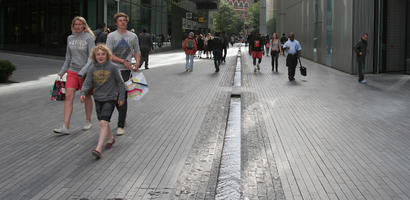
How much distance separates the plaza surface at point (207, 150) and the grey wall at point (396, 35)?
26.5 feet

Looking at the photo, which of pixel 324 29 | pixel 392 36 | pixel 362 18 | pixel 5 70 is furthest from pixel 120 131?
pixel 324 29

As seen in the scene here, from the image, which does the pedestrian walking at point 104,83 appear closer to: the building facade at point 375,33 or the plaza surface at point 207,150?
the plaza surface at point 207,150

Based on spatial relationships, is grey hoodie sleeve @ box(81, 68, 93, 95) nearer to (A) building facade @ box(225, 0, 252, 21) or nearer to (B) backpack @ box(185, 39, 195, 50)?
(B) backpack @ box(185, 39, 195, 50)

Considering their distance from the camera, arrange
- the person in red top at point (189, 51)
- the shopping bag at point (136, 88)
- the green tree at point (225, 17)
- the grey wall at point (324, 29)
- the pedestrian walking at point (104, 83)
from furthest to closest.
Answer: the green tree at point (225, 17) < the person in red top at point (189, 51) < the grey wall at point (324, 29) < the shopping bag at point (136, 88) < the pedestrian walking at point (104, 83)

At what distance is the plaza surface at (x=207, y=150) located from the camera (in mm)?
4359

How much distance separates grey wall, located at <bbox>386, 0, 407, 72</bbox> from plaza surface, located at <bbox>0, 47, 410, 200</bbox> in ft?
26.5

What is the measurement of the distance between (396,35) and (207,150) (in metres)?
15.0

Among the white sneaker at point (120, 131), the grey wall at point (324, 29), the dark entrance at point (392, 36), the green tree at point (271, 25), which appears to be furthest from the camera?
the green tree at point (271, 25)

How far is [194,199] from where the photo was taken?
13.4 ft

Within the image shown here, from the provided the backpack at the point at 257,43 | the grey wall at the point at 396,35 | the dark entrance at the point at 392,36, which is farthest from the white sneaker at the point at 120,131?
the grey wall at the point at 396,35

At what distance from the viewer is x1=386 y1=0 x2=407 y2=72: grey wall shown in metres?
18.3

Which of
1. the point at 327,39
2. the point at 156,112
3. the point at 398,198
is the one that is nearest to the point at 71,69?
the point at 156,112

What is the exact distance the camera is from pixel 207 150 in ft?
19.4

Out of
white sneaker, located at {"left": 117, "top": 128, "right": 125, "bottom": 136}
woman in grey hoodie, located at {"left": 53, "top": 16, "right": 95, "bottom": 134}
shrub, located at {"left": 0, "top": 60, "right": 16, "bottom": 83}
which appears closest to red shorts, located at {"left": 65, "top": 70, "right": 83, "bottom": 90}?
woman in grey hoodie, located at {"left": 53, "top": 16, "right": 95, "bottom": 134}
